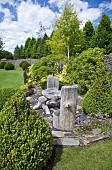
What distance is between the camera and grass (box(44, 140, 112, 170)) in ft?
11.6

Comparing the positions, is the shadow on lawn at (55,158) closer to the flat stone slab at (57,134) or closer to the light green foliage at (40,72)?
the flat stone slab at (57,134)

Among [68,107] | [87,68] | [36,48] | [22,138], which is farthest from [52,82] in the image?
[36,48]

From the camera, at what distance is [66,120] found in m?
4.86

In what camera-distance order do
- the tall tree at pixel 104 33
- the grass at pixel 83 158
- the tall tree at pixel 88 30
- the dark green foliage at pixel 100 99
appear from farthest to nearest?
the tall tree at pixel 88 30
the tall tree at pixel 104 33
the dark green foliage at pixel 100 99
the grass at pixel 83 158

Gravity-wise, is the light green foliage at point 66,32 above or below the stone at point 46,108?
above

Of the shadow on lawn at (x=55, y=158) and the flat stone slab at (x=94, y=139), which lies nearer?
the shadow on lawn at (x=55, y=158)

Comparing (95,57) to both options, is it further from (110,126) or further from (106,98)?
(110,126)

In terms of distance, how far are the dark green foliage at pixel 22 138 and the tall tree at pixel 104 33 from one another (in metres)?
14.7

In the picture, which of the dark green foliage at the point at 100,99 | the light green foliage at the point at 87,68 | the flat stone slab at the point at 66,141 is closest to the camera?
the flat stone slab at the point at 66,141

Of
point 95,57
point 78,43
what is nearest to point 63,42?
point 78,43

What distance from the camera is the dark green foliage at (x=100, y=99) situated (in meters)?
5.52

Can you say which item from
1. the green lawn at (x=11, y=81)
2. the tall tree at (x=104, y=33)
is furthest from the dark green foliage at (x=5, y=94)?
the tall tree at (x=104, y=33)

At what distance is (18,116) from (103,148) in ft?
6.16

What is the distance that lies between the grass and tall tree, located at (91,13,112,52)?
13930mm
